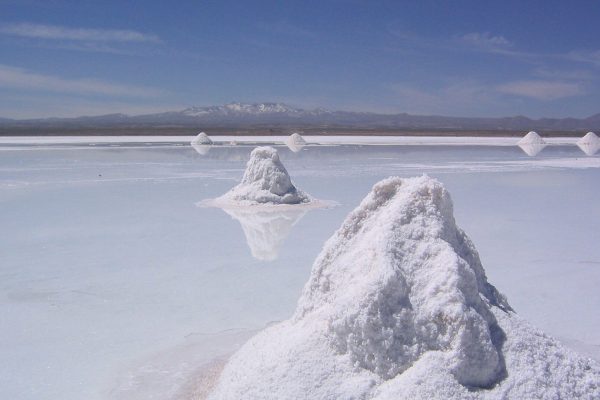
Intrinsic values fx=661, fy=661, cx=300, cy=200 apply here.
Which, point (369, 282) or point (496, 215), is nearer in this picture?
point (369, 282)

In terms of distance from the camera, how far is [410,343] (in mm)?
2125

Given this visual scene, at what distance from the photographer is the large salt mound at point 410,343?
2049mm

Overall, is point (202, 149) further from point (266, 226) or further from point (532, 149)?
point (266, 226)

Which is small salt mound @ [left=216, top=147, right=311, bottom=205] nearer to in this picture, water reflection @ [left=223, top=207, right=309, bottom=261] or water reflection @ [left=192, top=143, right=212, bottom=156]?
water reflection @ [left=223, top=207, right=309, bottom=261]

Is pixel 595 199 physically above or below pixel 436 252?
below

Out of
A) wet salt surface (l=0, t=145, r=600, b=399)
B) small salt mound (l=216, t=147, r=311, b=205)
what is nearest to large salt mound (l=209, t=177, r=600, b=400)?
wet salt surface (l=0, t=145, r=600, b=399)

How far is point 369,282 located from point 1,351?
6.71 feet

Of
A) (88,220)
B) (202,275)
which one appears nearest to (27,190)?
(88,220)

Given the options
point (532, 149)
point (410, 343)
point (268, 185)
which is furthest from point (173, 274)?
point (532, 149)

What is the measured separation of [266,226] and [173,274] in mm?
1931

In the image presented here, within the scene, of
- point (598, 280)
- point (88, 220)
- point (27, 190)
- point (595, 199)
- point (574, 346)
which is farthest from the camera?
point (27, 190)

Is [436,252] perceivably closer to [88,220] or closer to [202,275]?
[202,275]

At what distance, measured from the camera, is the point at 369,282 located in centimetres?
218

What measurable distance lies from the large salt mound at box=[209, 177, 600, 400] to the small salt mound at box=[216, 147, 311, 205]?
5.27 m
